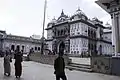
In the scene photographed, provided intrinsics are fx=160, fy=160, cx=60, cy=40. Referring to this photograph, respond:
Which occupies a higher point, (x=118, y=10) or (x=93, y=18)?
(x=93, y=18)

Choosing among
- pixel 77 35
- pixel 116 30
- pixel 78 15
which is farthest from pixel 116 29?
pixel 78 15

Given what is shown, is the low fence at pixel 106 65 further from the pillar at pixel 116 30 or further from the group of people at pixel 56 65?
the group of people at pixel 56 65

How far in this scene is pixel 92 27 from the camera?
135 feet

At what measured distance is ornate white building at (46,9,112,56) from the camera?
35938 mm

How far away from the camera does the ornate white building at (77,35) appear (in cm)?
3594

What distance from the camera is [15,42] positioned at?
54469 millimetres

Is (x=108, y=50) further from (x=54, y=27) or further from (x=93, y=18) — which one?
(x=54, y=27)

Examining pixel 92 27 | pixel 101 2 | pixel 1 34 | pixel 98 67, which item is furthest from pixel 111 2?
pixel 1 34

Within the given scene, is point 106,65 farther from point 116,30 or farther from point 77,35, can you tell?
point 77,35

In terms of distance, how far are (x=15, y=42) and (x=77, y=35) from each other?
26858mm

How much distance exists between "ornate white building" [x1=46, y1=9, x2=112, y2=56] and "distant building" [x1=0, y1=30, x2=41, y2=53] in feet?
43.6

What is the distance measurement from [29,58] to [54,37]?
16.8m

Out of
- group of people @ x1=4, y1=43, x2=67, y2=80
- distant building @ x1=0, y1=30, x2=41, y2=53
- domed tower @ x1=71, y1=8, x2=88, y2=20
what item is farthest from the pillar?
distant building @ x1=0, y1=30, x2=41, y2=53

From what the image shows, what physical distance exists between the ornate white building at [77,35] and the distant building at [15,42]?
1327 centimetres
